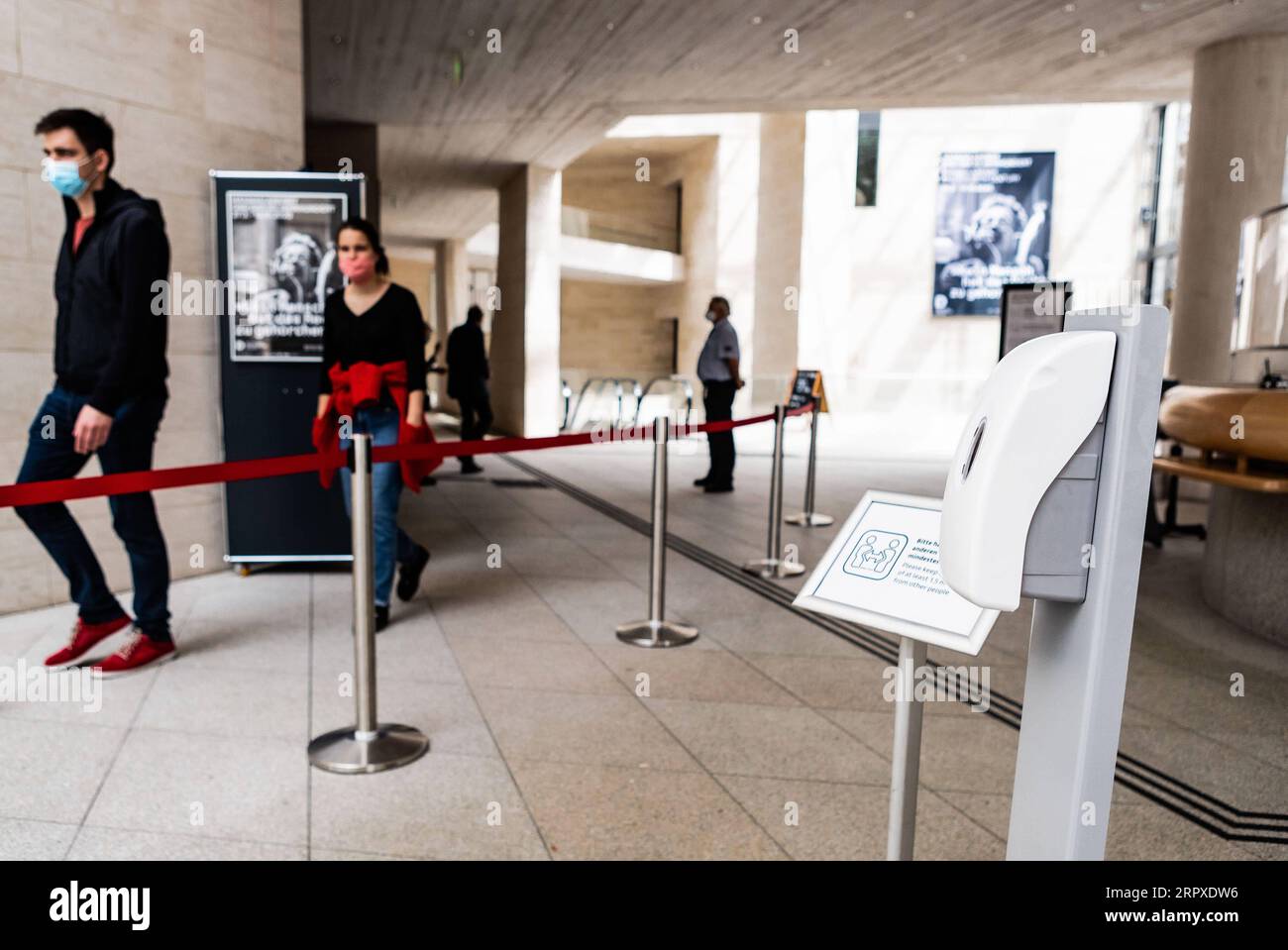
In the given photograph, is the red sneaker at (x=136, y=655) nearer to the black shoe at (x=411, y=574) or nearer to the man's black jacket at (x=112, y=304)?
the man's black jacket at (x=112, y=304)

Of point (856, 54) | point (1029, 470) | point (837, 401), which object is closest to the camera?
point (1029, 470)

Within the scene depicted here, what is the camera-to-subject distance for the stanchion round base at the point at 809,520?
6.88 metres

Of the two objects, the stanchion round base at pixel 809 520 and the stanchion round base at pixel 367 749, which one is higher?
the stanchion round base at pixel 367 749

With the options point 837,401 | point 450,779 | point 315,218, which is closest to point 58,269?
point 315,218

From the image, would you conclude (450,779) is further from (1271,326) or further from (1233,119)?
(1233,119)

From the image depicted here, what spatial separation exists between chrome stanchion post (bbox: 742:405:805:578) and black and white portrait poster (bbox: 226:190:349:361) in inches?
95.3

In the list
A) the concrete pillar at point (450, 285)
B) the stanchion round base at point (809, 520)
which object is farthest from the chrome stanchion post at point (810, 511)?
the concrete pillar at point (450, 285)

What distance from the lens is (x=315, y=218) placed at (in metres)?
4.84

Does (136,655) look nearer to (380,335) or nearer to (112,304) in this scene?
(112,304)

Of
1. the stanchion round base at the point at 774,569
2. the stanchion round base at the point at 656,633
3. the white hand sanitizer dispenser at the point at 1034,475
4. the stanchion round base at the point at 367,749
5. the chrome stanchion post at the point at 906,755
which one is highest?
the white hand sanitizer dispenser at the point at 1034,475

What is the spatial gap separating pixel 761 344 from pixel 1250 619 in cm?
1300

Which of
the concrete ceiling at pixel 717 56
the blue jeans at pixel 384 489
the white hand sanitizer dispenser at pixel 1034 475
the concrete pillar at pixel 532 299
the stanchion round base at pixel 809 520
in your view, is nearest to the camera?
the white hand sanitizer dispenser at pixel 1034 475

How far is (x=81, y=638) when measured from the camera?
348 cm

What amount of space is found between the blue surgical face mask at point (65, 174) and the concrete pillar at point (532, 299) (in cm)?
1010
